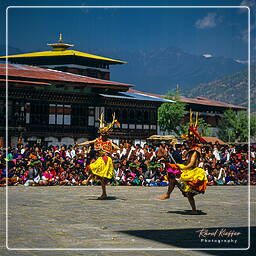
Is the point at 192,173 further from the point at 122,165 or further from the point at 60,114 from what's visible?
the point at 60,114

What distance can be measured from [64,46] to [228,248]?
54.2 metres

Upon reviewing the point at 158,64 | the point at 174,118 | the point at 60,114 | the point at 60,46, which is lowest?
the point at 60,114

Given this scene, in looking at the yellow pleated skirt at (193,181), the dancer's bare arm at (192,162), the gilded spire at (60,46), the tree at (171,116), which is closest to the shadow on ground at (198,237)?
the yellow pleated skirt at (193,181)

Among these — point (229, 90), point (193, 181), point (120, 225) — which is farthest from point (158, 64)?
point (229, 90)

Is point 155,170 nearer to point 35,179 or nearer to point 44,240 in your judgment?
point 35,179

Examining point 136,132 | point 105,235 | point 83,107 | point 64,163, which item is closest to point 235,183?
point 64,163

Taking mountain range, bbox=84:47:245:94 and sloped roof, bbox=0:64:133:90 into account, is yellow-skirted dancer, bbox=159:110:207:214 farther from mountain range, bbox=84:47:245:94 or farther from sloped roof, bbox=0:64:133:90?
sloped roof, bbox=0:64:133:90

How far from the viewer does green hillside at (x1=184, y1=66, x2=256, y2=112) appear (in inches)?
4769

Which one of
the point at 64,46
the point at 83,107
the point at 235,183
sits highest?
the point at 64,46

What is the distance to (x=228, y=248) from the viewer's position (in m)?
8.26

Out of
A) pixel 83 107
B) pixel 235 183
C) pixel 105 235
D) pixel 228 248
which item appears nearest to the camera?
pixel 228 248

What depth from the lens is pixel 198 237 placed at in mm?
9352

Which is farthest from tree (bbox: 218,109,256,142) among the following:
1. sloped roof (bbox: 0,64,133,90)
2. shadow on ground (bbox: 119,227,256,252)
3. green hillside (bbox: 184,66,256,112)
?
shadow on ground (bbox: 119,227,256,252)

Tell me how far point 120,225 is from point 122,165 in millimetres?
15024
